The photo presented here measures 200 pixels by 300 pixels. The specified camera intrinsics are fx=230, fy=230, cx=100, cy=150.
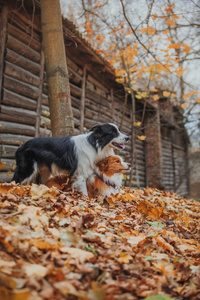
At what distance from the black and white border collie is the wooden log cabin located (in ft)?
4.83

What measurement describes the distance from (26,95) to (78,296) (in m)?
5.64

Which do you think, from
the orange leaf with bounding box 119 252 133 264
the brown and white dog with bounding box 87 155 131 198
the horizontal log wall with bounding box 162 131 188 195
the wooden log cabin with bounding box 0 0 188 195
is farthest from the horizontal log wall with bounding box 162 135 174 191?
the orange leaf with bounding box 119 252 133 264

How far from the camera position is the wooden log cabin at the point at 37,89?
5465mm

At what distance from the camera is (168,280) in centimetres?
160

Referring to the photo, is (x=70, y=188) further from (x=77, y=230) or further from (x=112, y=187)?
(x=77, y=230)

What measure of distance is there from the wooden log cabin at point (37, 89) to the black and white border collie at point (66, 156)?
1.47m

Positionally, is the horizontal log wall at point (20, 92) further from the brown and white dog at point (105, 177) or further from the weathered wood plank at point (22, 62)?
the brown and white dog at point (105, 177)

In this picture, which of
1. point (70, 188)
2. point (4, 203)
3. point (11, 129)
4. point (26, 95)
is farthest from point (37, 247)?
point (26, 95)

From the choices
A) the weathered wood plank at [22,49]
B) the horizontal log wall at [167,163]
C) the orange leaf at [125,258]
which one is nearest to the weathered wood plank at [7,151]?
the weathered wood plank at [22,49]

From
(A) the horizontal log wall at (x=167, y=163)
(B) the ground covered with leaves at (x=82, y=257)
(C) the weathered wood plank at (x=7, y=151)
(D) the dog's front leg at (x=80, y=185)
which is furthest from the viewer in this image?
(A) the horizontal log wall at (x=167, y=163)

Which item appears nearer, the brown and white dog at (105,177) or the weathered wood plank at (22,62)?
the brown and white dog at (105,177)

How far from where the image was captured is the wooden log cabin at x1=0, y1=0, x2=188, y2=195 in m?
5.46

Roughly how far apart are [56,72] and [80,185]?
2.28 meters

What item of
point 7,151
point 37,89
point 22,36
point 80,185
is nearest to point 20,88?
point 37,89
